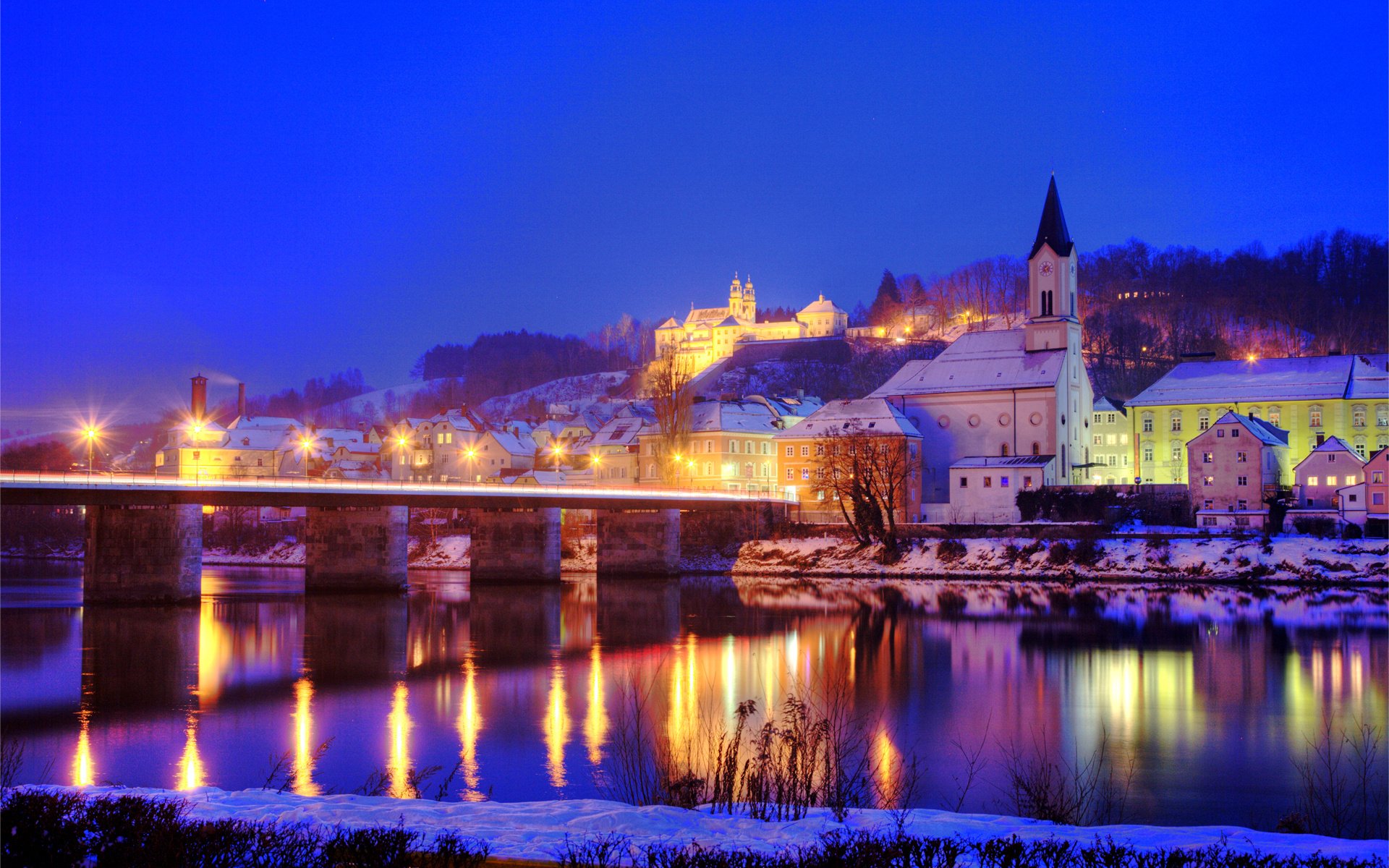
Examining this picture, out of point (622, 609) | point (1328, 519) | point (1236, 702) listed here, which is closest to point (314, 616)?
point (622, 609)

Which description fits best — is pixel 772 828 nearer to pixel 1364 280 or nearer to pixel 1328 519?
pixel 1328 519

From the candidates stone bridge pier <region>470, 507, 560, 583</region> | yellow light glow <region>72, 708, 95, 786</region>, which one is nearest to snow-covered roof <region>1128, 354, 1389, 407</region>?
stone bridge pier <region>470, 507, 560, 583</region>

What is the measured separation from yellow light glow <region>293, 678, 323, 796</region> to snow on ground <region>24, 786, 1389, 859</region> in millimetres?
2335

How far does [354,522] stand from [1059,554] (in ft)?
120

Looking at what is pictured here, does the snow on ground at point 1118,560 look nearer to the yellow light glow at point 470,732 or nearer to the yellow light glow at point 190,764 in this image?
the yellow light glow at point 470,732

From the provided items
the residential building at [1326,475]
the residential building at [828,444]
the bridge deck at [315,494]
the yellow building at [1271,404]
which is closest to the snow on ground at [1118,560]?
the bridge deck at [315,494]

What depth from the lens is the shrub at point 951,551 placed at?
69312 mm

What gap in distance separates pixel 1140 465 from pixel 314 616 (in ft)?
211

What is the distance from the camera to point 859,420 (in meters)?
86.9

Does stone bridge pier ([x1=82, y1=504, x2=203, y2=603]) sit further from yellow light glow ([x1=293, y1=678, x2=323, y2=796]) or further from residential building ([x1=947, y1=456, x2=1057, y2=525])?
residential building ([x1=947, y1=456, x2=1057, y2=525])

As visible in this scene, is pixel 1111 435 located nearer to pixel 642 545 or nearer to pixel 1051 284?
pixel 1051 284

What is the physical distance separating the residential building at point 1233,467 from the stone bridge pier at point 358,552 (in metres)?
45.4

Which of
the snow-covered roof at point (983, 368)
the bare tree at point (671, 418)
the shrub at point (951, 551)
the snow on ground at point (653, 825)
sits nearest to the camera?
the snow on ground at point (653, 825)

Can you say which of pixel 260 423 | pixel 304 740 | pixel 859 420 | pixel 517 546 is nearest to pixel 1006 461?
pixel 859 420
